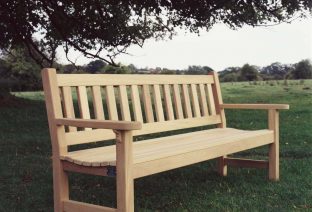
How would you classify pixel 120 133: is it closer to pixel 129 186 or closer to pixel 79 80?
pixel 129 186

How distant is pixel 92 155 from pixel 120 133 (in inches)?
27.5

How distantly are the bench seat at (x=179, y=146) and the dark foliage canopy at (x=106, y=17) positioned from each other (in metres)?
8.54

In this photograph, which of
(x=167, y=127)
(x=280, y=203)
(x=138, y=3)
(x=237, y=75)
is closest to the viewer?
(x=280, y=203)

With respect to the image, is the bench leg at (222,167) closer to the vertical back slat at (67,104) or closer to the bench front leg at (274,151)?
the bench front leg at (274,151)

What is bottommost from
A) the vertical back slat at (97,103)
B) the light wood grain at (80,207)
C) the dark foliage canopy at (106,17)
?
the light wood grain at (80,207)

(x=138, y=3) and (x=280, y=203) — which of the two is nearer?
(x=280, y=203)

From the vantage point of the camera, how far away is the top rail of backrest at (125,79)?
4059 mm

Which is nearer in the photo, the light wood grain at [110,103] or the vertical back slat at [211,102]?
the light wood grain at [110,103]

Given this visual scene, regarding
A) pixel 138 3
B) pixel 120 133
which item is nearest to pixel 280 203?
pixel 120 133

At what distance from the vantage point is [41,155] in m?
7.20

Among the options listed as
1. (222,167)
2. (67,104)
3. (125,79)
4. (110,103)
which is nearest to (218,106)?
(222,167)

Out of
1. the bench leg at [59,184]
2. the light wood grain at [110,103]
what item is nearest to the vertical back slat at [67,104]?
the bench leg at [59,184]

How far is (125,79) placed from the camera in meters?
4.60

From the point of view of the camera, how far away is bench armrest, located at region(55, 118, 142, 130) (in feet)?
10.5
